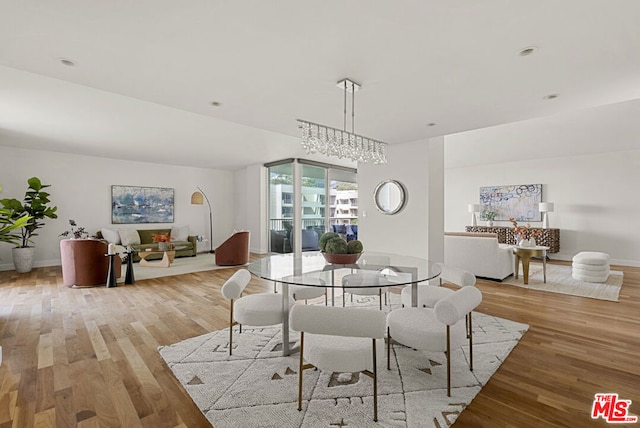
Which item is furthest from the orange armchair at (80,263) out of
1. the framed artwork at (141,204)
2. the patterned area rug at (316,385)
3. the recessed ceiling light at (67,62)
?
the recessed ceiling light at (67,62)

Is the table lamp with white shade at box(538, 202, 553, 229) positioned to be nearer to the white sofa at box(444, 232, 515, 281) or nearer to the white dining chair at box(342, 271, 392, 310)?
the white sofa at box(444, 232, 515, 281)

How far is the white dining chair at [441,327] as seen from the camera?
188 cm

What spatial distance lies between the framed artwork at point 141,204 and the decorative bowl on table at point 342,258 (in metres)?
6.95

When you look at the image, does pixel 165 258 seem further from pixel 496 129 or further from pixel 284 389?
pixel 496 129

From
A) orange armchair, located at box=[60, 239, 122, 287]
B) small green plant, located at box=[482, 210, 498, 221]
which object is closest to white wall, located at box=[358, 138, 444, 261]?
small green plant, located at box=[482, 210, 498, 221]

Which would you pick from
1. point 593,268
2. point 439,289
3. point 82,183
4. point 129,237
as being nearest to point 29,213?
point 82,183

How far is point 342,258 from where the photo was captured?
262cm

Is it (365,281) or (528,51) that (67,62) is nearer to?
(365,281)

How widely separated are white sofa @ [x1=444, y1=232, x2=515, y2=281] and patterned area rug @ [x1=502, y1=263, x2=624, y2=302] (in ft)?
0.81

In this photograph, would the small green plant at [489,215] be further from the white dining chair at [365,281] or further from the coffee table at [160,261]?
the coffee table at [160,261]

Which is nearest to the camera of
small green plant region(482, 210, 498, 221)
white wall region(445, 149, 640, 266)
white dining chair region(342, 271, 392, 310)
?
white dining chair region(342, 271, 392, 310)

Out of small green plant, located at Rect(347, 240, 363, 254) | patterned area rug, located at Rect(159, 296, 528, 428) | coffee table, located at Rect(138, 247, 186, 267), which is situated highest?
small green plant, located at Rect(347, 240, 363, 254)

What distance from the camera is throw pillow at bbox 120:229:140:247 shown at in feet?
23.0

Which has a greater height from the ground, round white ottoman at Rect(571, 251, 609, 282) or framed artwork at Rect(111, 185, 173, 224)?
framed artwork at Rect(111, 185, 173, 224)
